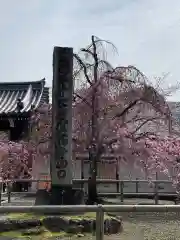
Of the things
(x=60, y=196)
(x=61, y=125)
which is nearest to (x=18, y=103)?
(x=61, y=125)

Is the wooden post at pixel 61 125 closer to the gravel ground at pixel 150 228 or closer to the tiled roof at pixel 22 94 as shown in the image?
the gravel ground at pixel 150 228

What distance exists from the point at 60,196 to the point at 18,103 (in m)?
9.16

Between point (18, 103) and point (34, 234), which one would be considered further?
point (18, 103)

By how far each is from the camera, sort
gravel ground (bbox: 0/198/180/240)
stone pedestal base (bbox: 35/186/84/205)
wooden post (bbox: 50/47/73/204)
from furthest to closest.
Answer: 1. wooden post (bbox: 50/47/73/204)
2. stone pedestal base (bbox: 35/186/84/205)
3. gravel ground (bbox: 0/198/180/240)

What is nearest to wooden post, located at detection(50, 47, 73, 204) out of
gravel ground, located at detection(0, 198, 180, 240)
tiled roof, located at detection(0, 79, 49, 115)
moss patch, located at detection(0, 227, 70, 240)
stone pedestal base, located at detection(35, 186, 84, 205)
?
stone pedestal base, located at detection(35, 186, 84, 205)

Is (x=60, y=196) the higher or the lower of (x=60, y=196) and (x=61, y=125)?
the lower

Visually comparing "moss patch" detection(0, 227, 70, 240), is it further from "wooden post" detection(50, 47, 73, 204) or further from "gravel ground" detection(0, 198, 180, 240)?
"wooden post" detection(50, 47, 73, 204)

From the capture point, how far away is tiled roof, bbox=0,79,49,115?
1964 cm

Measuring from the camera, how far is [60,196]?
9.63 metres

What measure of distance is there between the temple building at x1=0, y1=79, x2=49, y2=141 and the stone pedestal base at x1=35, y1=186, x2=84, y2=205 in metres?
6.31

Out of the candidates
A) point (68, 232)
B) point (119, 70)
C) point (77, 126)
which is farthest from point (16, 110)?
point (68, 232)

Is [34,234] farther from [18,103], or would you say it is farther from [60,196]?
[18,103]

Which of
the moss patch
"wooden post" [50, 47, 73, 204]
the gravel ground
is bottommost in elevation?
the moss patch

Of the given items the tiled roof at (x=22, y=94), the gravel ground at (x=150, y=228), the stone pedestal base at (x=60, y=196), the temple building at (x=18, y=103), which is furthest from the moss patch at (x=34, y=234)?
the tiled roof at (x=22, y=94)
